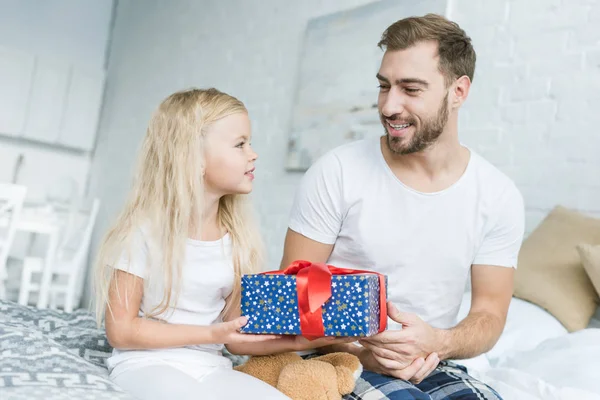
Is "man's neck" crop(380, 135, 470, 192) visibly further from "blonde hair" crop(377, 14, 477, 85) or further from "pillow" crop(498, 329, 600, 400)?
"pillow" crop(498, 329, 600, 400)

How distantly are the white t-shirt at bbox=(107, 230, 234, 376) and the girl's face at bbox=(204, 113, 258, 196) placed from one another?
0.13m

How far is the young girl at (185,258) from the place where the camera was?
1346mm

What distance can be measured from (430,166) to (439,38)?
0.32m

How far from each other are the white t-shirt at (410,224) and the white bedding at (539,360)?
8.4 inches

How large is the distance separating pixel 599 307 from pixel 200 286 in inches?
53.9

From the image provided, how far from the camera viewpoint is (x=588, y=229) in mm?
2162

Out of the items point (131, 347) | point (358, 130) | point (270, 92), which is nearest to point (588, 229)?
point (358, 130)

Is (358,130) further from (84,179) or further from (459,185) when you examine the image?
(84,179)

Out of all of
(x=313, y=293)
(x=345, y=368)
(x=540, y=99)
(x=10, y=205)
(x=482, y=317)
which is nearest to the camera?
(x=313, y=293)

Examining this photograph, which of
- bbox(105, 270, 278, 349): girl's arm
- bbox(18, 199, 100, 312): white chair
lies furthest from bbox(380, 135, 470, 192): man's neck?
bbox(18, 199, 100, 312): white chair

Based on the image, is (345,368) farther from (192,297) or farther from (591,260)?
(591,260)

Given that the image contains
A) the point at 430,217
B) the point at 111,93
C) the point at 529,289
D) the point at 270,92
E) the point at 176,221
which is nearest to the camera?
the point at 176,221

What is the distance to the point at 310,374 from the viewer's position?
4.09 ft

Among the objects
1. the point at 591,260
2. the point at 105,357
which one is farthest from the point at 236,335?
the point at 591,260
